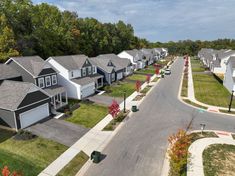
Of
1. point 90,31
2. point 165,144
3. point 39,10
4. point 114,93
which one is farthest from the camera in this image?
point 90,31

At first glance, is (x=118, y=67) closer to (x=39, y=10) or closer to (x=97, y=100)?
(x=97, y=100)

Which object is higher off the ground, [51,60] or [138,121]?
[51,60]

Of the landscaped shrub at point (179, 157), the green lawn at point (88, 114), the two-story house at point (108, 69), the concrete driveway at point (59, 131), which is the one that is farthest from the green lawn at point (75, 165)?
the two-story house at point (108, 69)

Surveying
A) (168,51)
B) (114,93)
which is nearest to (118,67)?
(114,93)

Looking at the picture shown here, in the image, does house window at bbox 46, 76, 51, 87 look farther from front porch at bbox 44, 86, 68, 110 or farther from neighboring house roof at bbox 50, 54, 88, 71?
neighboring house roof at bbox 50, 54, 88, 71

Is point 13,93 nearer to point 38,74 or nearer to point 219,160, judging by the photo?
point 38,74

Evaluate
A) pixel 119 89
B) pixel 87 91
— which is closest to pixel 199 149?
pixel 87 91

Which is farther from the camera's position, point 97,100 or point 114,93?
point 114,93

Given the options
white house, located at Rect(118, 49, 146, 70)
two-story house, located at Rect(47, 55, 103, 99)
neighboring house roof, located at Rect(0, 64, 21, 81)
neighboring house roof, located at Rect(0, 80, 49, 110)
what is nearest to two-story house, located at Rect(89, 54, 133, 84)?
two-story house, located at Rect(47, 55, 103, 99)
